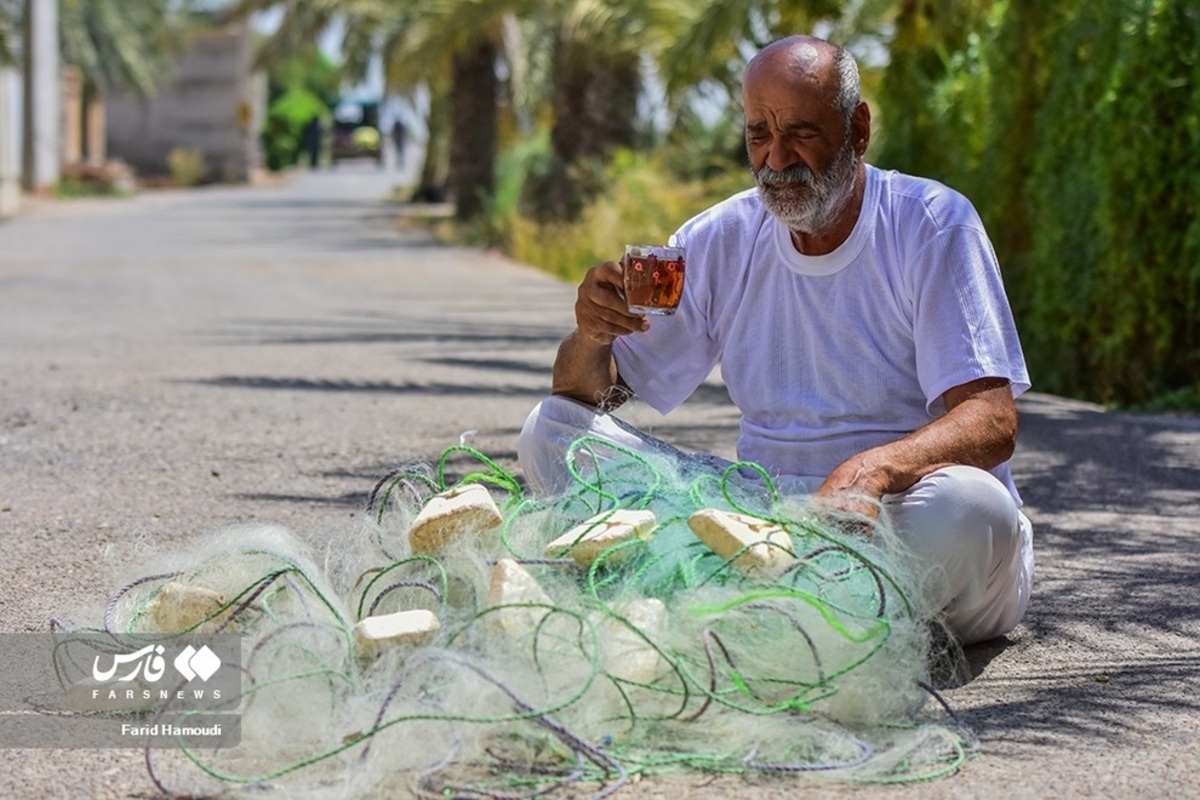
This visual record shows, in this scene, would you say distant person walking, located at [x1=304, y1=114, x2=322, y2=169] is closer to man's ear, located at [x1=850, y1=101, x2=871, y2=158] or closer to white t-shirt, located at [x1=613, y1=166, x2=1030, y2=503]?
white t-shirt, located at [x1=613, y1=166, x2=1030, y2=503]

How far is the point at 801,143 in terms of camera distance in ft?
12.4

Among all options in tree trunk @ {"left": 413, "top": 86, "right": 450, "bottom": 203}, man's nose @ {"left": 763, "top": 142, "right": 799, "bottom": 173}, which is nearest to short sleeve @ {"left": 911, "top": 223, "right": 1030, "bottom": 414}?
man's nose @ {"left": 763, "top": 142, "right": 799, "bottom": 173}

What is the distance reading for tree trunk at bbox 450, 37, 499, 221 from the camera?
2711 cm

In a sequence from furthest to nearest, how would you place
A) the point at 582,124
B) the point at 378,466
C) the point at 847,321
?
the point at 582,124 → the point at 378,466 → the point at 847,321

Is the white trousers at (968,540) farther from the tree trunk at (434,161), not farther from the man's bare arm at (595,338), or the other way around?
the tree trunk at (434,161)

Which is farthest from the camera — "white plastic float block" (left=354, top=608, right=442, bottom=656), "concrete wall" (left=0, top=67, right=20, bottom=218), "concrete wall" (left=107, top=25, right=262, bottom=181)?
"concrete wall" (left=107, top=25, right=262, bottom=181)

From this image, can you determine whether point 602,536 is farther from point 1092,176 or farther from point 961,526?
point 1092,176

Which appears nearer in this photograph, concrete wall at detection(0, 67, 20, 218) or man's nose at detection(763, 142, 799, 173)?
man's nose at detection(763, 142, 799, 173)

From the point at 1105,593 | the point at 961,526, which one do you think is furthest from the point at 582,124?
the point at 961,526

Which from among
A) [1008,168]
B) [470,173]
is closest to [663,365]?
[1008,168]

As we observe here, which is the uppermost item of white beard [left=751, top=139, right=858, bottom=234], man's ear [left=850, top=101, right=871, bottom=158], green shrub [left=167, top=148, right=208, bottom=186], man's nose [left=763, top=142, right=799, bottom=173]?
man's ear [left=850, top=101, right=871, bottom=158]

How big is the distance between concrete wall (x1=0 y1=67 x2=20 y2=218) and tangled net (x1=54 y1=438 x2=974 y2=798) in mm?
26725

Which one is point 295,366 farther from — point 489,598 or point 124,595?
point 489,598

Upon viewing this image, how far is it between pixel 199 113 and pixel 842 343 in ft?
185
